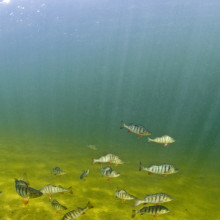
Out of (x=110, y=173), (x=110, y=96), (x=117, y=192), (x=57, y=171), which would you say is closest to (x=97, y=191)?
(x=57, y=171)

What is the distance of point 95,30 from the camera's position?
63.1 m

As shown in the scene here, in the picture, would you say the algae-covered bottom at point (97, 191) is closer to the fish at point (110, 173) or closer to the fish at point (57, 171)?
the fish at point (57, 171)

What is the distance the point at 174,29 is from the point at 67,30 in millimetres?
32163

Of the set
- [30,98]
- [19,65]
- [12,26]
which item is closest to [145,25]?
[12,26]

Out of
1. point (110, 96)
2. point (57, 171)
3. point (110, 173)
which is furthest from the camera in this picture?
point (110, 96)

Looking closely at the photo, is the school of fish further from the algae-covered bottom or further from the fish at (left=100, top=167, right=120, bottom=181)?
the algae-covered bottom

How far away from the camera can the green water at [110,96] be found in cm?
702

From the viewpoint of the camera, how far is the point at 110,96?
147625 millimetres

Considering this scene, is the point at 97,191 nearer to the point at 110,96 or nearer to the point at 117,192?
the point at 117,192

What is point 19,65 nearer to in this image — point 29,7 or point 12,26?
point 12,26

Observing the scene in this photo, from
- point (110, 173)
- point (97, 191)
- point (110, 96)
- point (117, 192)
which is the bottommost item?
point (117, 192)

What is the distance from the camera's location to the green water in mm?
7023

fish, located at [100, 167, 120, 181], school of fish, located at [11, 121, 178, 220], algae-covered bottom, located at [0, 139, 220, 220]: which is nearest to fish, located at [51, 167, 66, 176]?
school of fish, located at [11, 121, 178, 220]

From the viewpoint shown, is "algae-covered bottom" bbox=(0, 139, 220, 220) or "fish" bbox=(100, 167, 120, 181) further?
"algae-covered bottom" bbox=(0, 139, 220, 220)
